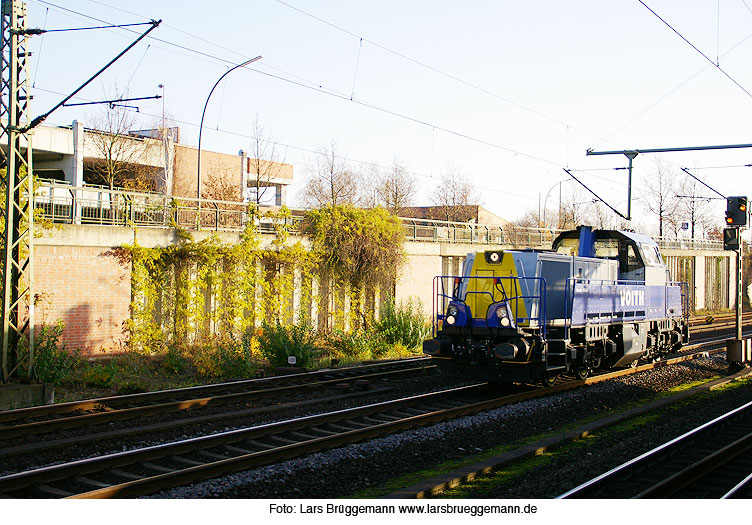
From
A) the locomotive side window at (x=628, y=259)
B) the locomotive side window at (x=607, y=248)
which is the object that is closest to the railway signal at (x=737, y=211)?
the locomotive side window at (x=628, y=259)

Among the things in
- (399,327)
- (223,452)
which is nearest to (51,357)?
(223,452)

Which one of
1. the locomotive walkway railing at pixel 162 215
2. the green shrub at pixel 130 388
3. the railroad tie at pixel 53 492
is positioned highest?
the locomotive walkway railing at pixel 162 215

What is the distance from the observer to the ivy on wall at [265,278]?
17.2 metres

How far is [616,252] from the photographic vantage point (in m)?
16.6

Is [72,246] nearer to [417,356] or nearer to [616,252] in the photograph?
[417,356]

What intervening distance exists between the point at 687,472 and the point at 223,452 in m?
5.86

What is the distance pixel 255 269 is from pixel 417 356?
5.67 m

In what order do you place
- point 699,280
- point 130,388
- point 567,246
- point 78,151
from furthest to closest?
point 699,280, point 78,151, point 567,246, point 130,388

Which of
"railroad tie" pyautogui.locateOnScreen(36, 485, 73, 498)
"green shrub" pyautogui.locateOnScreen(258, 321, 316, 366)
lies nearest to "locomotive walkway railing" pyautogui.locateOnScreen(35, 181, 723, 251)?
"green shrub" pyautogui.locateOnScreen(258, 321, 316, 366)

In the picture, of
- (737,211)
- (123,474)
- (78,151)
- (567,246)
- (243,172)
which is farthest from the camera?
(243,172)

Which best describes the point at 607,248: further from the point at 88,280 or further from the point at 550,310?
the point at 88,280

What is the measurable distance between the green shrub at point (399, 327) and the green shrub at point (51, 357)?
942cm

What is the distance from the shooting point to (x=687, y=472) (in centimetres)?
779

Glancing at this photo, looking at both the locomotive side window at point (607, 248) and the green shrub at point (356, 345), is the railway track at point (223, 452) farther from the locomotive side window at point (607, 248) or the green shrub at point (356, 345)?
the green shrub at point (356, 345)
